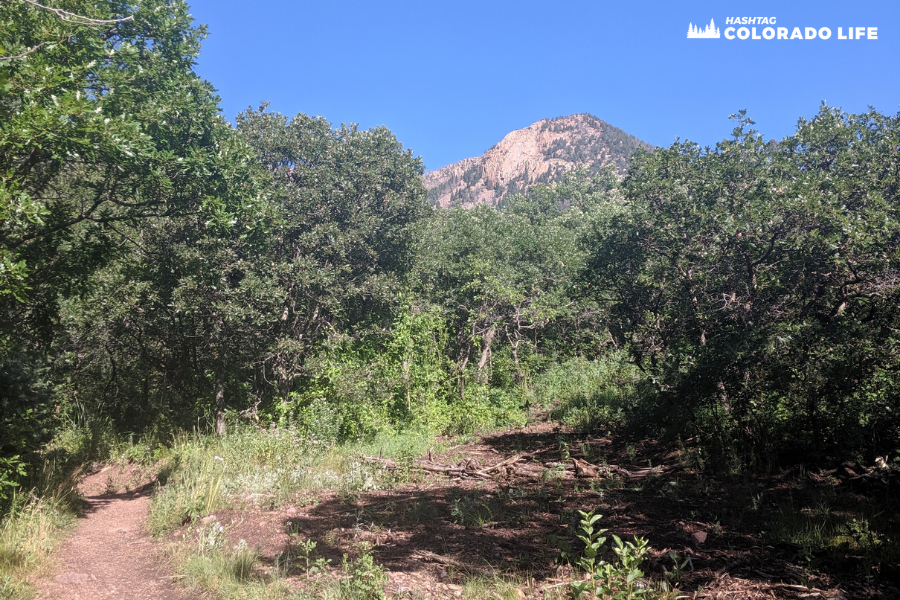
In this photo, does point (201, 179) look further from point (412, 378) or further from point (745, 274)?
point (745, 274)

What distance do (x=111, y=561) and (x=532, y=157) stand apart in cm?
15746

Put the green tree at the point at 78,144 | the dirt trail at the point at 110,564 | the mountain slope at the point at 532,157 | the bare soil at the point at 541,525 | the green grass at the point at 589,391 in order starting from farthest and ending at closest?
the mountain slope at the point at 532,157, the green grass at the point at 589,391, the green tree at the point at 78,144, the dirt trail at the point at 110,564, the bare soil at the point at 541,525

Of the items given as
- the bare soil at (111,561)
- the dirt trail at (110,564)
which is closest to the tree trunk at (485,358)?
the bare soil at (111,561)

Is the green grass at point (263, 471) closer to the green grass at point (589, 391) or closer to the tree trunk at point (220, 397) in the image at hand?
the tree trunk at point (220, 397)

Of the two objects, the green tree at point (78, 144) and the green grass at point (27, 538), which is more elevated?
the green tree at point (78, 144)

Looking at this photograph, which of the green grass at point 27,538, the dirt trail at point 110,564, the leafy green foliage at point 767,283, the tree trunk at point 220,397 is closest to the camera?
the green grass at point 27,538

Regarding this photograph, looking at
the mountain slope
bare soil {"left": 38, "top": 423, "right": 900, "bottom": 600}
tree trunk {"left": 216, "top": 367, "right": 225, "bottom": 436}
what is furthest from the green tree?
the mountain slope

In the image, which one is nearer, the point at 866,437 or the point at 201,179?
the point at 866,437

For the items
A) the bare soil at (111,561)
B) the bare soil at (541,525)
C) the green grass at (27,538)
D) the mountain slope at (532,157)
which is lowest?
the bare soil at (111,561)

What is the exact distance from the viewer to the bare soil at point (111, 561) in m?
4.44

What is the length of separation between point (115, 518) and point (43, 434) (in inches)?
66.0

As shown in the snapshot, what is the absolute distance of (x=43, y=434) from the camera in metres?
7.21

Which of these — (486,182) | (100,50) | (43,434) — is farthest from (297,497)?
(486,182)

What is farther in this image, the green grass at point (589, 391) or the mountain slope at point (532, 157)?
the mountain slope at point (532, 157)
